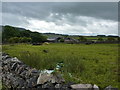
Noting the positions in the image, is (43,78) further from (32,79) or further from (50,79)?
(32,79)

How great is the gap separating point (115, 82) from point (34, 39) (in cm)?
4720

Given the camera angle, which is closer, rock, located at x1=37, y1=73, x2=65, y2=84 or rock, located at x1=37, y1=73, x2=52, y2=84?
rock, located at x1=37, y1=73, x2=65, y2=84

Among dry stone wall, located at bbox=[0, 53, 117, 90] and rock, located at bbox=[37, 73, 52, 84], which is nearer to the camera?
dry stone wall, located at bbox=[0, 53, 117, 90]

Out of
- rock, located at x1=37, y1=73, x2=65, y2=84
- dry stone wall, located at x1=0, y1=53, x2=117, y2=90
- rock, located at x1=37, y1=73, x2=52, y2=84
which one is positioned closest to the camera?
dry stone wall, located at x1=0, y1=53, x2=117, y2=90

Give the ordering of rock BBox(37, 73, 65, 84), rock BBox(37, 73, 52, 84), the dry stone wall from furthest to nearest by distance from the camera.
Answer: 1. rock BBox(37, 73, 52, 84)
2. rock BBox(37, 73, 65, 84)
3. the dry stone wall

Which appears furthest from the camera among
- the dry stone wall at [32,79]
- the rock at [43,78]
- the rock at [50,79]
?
the rock at [43,78]

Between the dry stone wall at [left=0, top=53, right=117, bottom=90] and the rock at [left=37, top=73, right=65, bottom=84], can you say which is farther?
the rock at [left=37, top=73, right=65, bottom=84]

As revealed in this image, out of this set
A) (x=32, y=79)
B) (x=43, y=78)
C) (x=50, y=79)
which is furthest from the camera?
(x=32, y=79)

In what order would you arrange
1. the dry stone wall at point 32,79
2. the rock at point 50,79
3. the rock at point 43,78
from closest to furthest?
the dry stone wall at point 32,79 < the rock at point 50,79 < the rock at point 43,78

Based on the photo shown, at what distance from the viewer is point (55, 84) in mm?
4496

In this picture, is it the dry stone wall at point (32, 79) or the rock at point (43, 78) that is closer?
the dry stone wall at point (32, 79)

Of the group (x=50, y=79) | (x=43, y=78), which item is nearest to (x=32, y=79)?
(x=43, y=78)

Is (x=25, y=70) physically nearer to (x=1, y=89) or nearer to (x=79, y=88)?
(x=1, y=89)

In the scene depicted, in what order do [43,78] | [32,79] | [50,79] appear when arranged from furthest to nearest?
[32,79]
[43,78]
[50,79]
